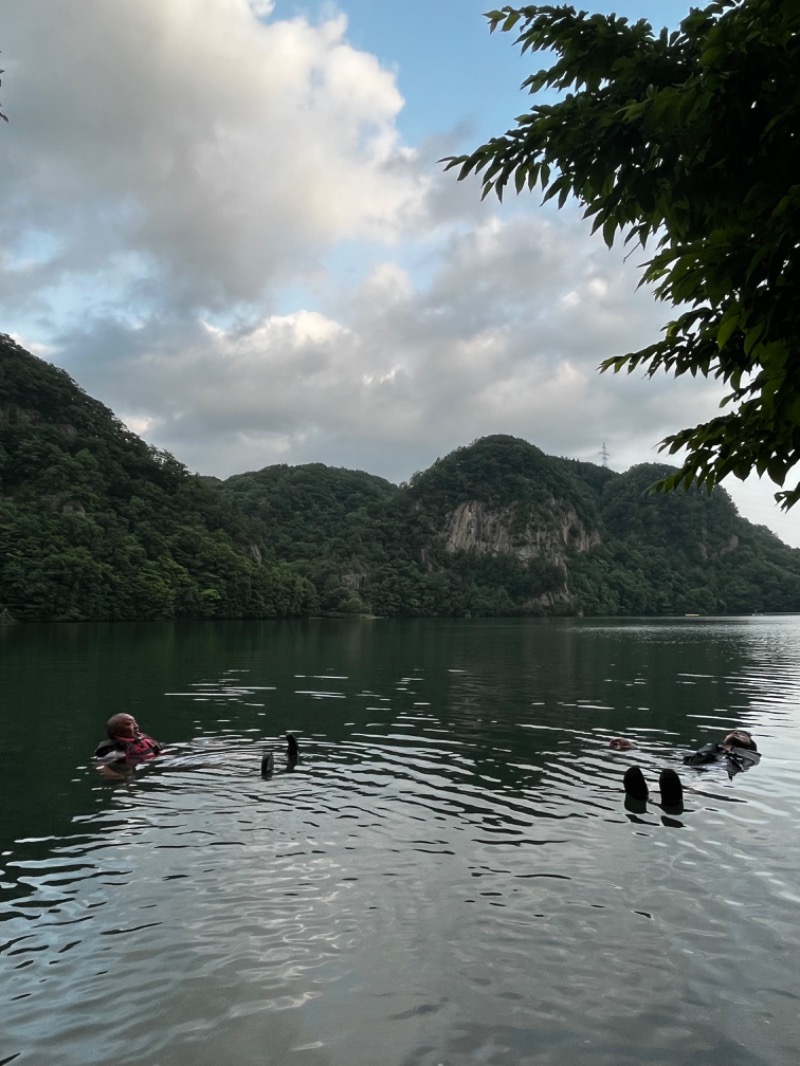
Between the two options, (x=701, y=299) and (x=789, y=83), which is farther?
(x=701, y=299)

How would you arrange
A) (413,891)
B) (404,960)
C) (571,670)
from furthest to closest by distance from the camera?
(571,670) < (413,891) < (404,960)

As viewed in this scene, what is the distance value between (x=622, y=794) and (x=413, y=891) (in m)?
7.52

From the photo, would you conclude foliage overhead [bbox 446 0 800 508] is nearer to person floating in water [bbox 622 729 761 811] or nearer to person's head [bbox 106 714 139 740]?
person floating in water [bbox 622 729 761 811]

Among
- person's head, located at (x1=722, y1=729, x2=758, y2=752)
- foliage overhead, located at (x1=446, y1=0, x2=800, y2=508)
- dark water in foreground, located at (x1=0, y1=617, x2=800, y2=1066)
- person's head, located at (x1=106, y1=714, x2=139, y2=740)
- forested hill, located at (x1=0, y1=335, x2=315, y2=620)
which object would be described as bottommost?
dark water in foreground, located at (x1=0, y1=617, x2=800, y2=1066)

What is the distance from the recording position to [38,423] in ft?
469

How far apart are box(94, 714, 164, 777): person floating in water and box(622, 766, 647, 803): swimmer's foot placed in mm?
11605

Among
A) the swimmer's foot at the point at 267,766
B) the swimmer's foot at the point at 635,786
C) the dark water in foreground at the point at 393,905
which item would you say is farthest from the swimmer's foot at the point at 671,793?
the swimmer's foot at the point at 267,766

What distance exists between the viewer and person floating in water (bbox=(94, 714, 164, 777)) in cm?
1748

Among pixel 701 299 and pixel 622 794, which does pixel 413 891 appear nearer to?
pixel 622 794

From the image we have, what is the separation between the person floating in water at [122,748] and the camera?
1748cm

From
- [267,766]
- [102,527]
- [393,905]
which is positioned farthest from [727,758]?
[102,527]

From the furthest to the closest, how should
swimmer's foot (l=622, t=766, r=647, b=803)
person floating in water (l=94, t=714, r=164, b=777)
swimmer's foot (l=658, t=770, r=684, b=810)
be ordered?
person floating in water (l=94, t=714, r=164, b=777)
swimmer's foot (l=622, t=766, r=647, b=803)
swimmer's foot (l=658, t=770, r=684, b=810)

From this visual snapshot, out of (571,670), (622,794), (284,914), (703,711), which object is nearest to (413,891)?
(284,914)

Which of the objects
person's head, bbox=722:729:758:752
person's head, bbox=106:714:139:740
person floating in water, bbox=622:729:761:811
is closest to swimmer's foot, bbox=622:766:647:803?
person floating in water, bbox=622:729:761:811
